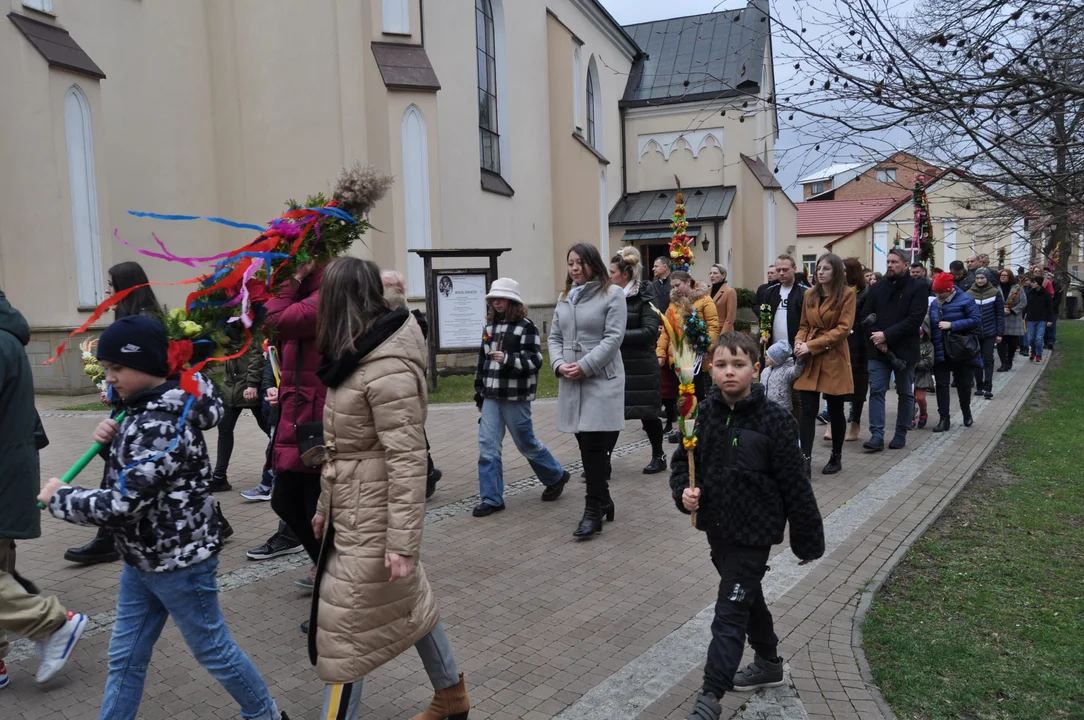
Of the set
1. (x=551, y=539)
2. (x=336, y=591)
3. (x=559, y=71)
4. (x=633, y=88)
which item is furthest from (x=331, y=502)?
(x=633, y=88)

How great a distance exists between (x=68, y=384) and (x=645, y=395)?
10.7 metres

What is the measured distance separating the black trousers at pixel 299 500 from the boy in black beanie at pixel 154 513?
1.12m

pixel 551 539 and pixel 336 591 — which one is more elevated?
pixel 336 591

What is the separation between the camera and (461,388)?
14.4 m

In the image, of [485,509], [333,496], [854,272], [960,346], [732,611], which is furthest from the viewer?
[960,346]

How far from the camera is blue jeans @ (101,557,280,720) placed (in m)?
3.11

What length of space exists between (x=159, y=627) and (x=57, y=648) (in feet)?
3.51

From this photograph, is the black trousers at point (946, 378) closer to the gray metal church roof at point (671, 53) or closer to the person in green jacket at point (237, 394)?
the person in green jacket at point (237, 394)

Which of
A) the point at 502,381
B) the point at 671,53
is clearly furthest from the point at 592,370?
the point at 671,53

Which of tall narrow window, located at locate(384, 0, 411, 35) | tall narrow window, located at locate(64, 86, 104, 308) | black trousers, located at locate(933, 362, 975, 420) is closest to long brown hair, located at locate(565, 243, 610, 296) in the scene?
black trousers, located at locate(933, 362, 975, 420)

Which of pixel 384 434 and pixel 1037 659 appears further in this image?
pixel 1037 659

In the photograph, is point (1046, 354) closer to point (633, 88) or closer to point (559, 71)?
point (559, 71)

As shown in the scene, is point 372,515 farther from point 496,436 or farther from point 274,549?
point 496,436

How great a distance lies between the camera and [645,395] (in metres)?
7.76
